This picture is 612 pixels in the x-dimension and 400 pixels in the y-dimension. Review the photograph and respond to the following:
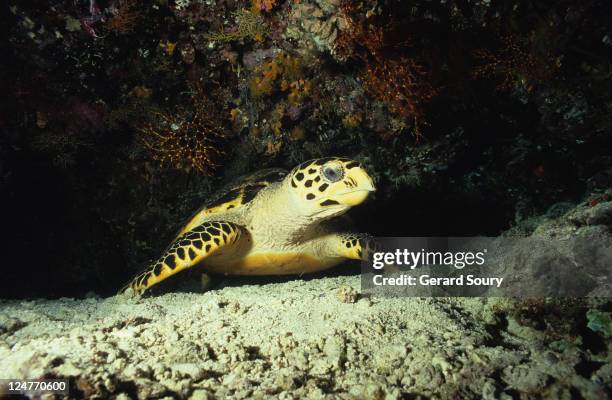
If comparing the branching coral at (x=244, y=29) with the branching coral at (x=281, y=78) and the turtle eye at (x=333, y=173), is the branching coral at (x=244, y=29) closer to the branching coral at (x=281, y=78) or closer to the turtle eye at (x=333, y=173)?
the branching coral at (x=281, y=78)

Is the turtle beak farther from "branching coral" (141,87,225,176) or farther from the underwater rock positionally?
"branching coral" (141,87,225,176)

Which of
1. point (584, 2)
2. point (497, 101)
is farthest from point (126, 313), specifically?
point (584, 2)

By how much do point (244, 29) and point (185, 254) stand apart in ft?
7.46

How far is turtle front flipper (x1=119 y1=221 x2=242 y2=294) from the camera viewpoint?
325 cm

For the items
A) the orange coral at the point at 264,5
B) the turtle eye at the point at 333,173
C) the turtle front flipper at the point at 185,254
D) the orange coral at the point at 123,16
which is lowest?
the turtle front flipper at the point at 185,254

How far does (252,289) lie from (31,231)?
11.2 ft

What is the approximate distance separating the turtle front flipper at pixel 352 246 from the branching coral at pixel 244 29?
94.9 inches

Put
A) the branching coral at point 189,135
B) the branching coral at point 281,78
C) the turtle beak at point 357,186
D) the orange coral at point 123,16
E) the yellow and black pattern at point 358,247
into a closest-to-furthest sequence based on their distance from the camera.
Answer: the turtle beak at point 357,186 < the orange coral at point 123,16 < the branching coral at point 281,78 < the branching coral at point 189,135 < the yellow and black pattern at point 358,247

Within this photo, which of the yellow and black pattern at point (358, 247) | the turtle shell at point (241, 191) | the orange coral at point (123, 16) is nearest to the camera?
the orange coral at point (123, 16)

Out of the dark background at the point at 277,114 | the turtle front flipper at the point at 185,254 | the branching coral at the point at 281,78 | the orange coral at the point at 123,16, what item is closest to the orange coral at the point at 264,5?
the dark background at the point at 277,114

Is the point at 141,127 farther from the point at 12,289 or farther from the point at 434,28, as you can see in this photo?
the point at 434,28

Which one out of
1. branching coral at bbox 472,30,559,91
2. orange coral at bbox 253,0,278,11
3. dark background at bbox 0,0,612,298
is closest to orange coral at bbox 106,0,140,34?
dark background at bbox 0,0,612,298

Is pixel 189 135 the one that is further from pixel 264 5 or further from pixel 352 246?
pixel 352 246

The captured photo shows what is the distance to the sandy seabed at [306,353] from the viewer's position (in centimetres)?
149
